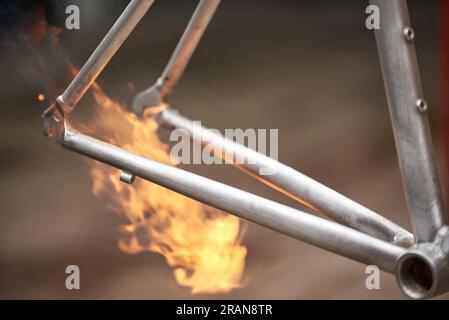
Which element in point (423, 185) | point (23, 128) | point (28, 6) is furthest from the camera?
point (23, 128)

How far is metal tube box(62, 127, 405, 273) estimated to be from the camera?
82 cm

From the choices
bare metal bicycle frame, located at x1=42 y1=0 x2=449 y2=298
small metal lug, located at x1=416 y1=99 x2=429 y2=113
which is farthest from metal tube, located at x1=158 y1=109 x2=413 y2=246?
small metal lug, located at x1=416 y1=99 x2=429 y2=113

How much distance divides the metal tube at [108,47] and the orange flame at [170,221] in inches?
17.5

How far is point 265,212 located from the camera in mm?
905

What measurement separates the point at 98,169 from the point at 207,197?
0.83 m

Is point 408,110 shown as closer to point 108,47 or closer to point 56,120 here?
point 108,47

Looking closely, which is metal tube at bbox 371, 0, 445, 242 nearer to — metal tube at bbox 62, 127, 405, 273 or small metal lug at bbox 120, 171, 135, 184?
metal tube at bbox 62, 127, 405, 273

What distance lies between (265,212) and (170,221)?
2.77 ft

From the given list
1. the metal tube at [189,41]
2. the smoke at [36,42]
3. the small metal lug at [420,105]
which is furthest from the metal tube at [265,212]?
the smoke at [36,42]

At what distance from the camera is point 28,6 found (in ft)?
5.23

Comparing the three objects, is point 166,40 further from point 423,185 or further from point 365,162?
point 423,185

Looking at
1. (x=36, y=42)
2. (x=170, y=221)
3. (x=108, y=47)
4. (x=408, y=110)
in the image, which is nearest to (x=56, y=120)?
(x=108, y=47)

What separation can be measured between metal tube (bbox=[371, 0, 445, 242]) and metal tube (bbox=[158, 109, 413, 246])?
0.09 m

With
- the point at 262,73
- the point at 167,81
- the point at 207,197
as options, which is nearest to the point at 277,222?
the point at 207,197
